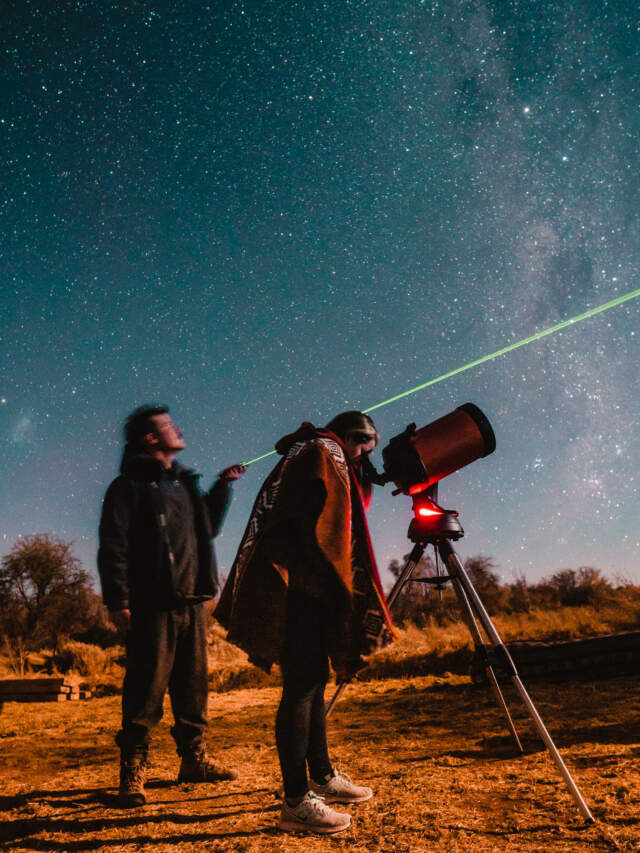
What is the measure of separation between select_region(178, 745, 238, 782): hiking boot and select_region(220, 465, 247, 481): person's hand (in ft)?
5.23

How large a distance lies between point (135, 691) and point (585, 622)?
7.58 meters

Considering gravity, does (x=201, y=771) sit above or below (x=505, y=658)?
below

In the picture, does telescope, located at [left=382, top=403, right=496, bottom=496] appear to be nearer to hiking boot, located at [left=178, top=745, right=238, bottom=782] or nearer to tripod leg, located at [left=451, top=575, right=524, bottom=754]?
tripod leg, located at [left=451, top=575, right=524, bottom=754]

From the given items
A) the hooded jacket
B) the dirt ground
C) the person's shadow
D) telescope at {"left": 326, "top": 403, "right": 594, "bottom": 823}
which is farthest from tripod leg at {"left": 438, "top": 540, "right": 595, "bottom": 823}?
the hooded jacket

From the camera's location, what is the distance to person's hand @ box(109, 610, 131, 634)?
2.77m

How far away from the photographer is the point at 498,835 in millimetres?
1925

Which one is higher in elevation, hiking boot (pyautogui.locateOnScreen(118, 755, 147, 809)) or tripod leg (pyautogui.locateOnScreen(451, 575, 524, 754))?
tripod leg (pyautogui.locateOnScreen(451, 575, 524, 754))

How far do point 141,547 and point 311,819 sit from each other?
161cm

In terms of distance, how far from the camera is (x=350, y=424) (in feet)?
8.35

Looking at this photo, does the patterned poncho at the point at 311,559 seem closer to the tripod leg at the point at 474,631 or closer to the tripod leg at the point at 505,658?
the tripod leg at the point at 505,658

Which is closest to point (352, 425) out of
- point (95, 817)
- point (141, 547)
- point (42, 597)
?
point (141, 547)

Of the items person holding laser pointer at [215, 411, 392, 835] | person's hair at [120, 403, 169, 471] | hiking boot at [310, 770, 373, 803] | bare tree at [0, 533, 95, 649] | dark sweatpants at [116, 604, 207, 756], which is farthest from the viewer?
bare tree at [0, 533, 95, 649]

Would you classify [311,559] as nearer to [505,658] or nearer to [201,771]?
[505,658]

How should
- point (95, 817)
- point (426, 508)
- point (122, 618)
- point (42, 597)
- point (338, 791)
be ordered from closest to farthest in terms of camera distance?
point (338, 791) < point (95, 817) < point (122, 618) < point (426, 508) < point (42, 597)
